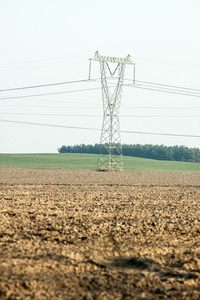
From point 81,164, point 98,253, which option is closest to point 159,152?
point 81,164

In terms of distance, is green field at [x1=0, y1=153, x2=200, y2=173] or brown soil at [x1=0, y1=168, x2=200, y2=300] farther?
green field at [x1=0, y1=153, x2=200, y2=173]

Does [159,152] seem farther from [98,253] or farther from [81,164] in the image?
[98,253]

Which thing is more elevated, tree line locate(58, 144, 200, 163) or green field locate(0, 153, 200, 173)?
tree line locate(58, 144, 200, 163)

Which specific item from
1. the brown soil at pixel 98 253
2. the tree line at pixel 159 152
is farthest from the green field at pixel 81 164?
the brown soil at pixel 98 253

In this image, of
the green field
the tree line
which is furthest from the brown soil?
the tree line

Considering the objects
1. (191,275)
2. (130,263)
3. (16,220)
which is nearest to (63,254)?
(130,263)

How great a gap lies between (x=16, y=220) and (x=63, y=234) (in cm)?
229

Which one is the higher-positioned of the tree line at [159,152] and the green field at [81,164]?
the tree line at [159,152]

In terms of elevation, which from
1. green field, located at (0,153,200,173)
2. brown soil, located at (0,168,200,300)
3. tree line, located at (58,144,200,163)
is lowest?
brown soil, located at (0,168,200,300)

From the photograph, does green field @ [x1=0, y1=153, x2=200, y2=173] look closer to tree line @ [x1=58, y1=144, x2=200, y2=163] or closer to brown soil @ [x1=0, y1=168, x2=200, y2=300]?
tree line @ [x1=58, y1=144, x2=200, y2=163]

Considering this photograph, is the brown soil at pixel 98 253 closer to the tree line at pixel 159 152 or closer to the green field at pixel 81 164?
the green field at pixel 81 164

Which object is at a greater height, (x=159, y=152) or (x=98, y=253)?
(x=159, y=152)

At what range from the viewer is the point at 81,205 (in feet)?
49.5

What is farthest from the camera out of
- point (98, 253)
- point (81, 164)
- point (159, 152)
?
point (159, 152)
